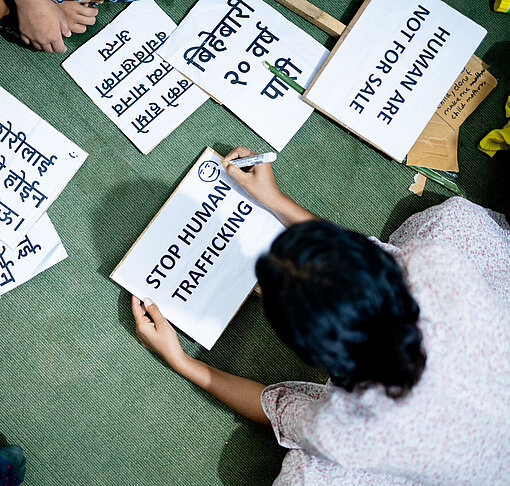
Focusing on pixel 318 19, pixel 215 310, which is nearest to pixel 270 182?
pixel 215 310

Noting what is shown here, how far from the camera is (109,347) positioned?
35.1 inches

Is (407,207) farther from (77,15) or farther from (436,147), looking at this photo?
(77,15)

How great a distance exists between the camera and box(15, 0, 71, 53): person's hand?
2.78ft

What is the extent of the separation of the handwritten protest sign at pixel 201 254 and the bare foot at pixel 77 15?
0.37 metres

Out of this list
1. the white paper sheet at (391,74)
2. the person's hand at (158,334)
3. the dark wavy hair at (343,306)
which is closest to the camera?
the dark wavy hair at (343,306)

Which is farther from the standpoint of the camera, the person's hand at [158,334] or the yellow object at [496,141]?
the yellow object at [496,141]

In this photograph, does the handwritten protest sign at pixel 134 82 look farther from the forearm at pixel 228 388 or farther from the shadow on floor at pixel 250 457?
the shadow on floor at pixel 250 457

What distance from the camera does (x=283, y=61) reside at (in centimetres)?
96

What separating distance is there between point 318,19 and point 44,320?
87 centimetres

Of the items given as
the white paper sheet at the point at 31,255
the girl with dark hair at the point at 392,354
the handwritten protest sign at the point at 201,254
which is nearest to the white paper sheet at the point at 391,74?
the handwritten protest sign at the point at 201,254

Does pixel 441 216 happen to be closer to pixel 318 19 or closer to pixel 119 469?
pixel 318 19

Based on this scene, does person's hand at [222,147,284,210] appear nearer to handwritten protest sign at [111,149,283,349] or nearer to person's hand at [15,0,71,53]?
handwritten protest sign at [111,149,283,349]

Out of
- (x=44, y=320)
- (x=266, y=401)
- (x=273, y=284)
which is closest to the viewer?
(x=273, y=284)

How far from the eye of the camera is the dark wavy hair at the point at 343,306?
46cm
